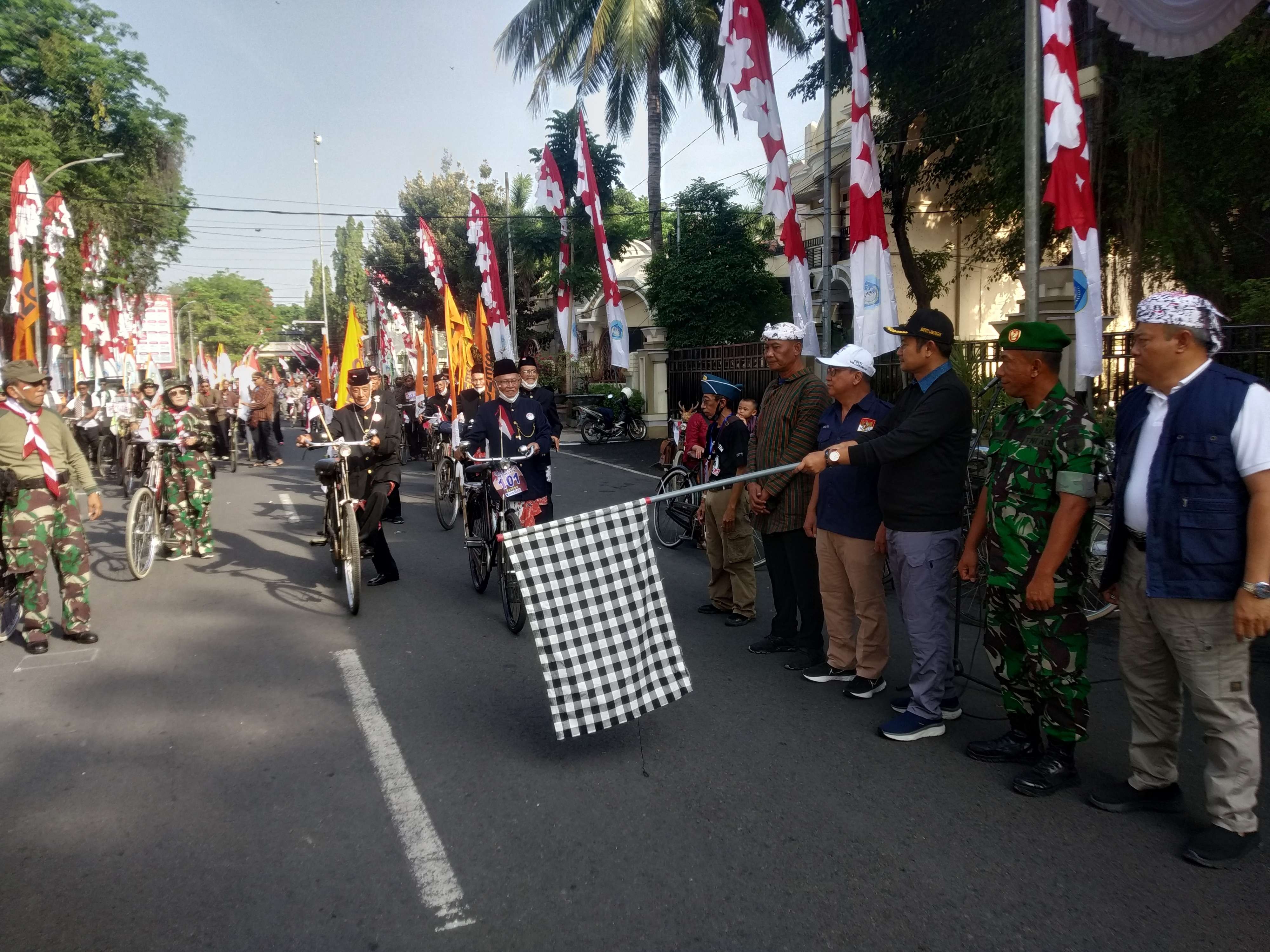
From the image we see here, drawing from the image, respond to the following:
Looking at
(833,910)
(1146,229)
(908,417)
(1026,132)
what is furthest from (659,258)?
(833,910)

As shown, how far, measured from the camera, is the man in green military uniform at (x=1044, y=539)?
3684 mm

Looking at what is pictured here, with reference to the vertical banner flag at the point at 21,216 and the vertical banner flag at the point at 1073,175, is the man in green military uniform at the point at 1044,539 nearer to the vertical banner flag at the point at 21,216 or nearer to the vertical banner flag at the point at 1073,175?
the vertical banner flag at the point at 1073,175

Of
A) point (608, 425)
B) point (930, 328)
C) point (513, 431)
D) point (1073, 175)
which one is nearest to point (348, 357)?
point (513, 431)

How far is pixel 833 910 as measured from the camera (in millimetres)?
3018

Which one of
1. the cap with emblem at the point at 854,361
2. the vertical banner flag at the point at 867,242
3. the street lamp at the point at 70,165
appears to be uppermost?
the street lamp at the point at 70,165

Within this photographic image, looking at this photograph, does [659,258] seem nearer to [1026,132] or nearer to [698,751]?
[1026,132]

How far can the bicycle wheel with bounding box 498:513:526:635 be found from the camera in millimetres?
6395

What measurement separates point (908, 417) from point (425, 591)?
15.7 ft

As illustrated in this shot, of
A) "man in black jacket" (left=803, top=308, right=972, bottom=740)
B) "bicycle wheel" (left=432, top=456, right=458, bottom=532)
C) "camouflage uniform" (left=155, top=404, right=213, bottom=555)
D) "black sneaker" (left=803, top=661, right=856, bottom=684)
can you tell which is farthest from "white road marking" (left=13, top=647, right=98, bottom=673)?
"bicycle wheel" (left=432, top=456, right=458, bottom=532)

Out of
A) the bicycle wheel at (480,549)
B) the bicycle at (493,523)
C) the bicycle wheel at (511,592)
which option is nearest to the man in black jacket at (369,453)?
the bicycle at (493,523)

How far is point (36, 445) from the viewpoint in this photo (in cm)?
627

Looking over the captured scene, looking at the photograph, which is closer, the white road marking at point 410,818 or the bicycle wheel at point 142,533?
the white road marking at point 410,818

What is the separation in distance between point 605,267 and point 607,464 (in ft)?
19.0

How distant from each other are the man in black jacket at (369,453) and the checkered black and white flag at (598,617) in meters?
3.94
